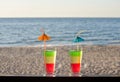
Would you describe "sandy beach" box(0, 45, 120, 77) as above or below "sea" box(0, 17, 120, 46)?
above

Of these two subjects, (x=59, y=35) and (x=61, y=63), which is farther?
(x=59, y=35)

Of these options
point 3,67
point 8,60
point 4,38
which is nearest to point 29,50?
point 8,60

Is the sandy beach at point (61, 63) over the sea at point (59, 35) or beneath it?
over

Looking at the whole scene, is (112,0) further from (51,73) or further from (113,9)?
(51,73)

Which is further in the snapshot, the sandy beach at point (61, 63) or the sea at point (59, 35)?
the sea at point (59, 35)

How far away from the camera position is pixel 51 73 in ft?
2.39

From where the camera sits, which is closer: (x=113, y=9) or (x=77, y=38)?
(x=77, y=38)

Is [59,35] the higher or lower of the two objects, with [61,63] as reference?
lower

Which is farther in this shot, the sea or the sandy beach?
the sea
